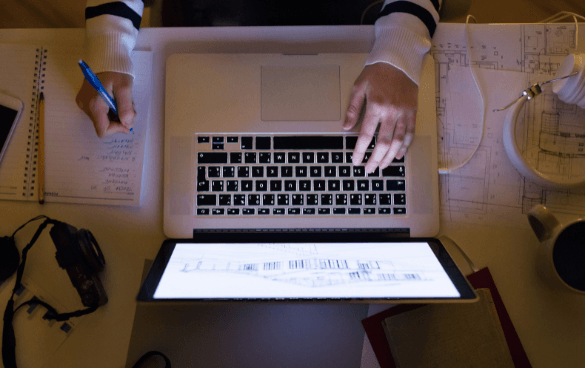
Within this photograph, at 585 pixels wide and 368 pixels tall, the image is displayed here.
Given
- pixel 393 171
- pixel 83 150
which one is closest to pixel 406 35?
pixel 393 171

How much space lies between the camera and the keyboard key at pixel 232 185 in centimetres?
65

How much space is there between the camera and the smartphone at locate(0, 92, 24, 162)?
27.4 inches

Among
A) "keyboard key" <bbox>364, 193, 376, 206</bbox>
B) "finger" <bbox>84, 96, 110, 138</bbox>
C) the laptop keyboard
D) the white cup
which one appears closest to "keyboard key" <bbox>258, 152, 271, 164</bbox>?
the laptop keyboard

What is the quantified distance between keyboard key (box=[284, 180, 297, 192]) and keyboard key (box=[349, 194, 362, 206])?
12 cm

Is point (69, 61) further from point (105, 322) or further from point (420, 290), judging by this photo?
point (420, 290)

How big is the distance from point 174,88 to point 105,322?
0.50 m

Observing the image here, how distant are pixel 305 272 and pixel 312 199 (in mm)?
155

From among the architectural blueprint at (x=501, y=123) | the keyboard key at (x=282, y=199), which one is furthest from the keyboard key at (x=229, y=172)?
the architectural blueprint at (x=501, y=123)

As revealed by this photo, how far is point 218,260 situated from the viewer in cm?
57

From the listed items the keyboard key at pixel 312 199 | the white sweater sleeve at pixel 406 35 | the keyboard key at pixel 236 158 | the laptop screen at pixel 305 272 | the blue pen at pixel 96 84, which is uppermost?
the white sweater sleeve at pixel 406 35

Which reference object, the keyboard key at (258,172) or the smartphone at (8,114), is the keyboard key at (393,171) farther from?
the smartphone at (8,114)

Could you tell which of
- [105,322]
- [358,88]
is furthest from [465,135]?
[105,322]

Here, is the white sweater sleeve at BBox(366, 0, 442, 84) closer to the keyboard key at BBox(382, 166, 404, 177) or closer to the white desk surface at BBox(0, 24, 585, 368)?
the white desk surface at BBox(0, 24, 585, 368)

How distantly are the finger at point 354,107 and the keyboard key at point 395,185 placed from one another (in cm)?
14
